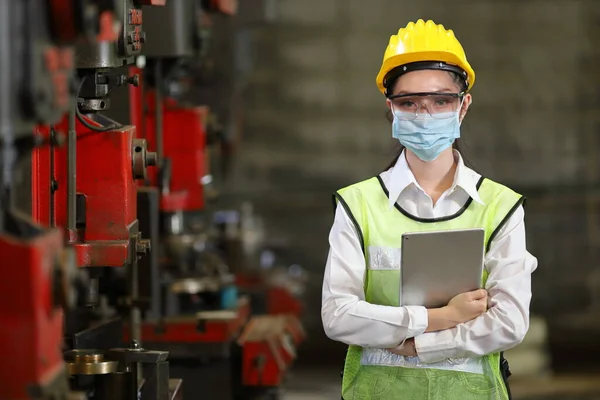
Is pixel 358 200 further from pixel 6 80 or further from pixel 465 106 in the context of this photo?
pixel 6 80

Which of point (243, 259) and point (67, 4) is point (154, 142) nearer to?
point (243, 259)

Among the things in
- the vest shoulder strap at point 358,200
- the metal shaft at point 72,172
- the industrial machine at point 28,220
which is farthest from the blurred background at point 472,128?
the industrial machine at point 28,220

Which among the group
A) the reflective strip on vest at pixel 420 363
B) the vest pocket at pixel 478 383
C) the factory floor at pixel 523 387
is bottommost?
the factory floor at pixel 523 387

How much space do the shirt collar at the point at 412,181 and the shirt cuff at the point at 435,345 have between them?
30 cm

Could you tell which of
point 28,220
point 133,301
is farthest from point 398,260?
point 133,301

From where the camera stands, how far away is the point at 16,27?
1.84 metres

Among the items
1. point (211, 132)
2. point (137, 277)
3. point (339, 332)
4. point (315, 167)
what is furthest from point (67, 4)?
point (315, 167)

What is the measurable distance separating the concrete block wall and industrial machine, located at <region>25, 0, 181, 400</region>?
5.12 meters

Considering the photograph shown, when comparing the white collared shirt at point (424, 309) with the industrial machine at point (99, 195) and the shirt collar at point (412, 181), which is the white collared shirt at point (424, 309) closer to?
the shirt collar at point (412, 181)

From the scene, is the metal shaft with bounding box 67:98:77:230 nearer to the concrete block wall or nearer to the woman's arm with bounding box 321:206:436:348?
the woman's arm with bounding box 321:206:436:348

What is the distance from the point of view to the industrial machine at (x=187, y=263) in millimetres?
4027

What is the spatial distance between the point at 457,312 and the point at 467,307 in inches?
0.9

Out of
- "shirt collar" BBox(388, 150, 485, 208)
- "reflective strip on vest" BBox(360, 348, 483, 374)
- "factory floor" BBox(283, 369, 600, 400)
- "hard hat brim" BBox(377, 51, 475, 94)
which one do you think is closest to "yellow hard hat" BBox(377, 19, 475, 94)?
"hard hat brim" BBox(377, 51, 475, 94)

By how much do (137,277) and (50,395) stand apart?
200 centimetres
